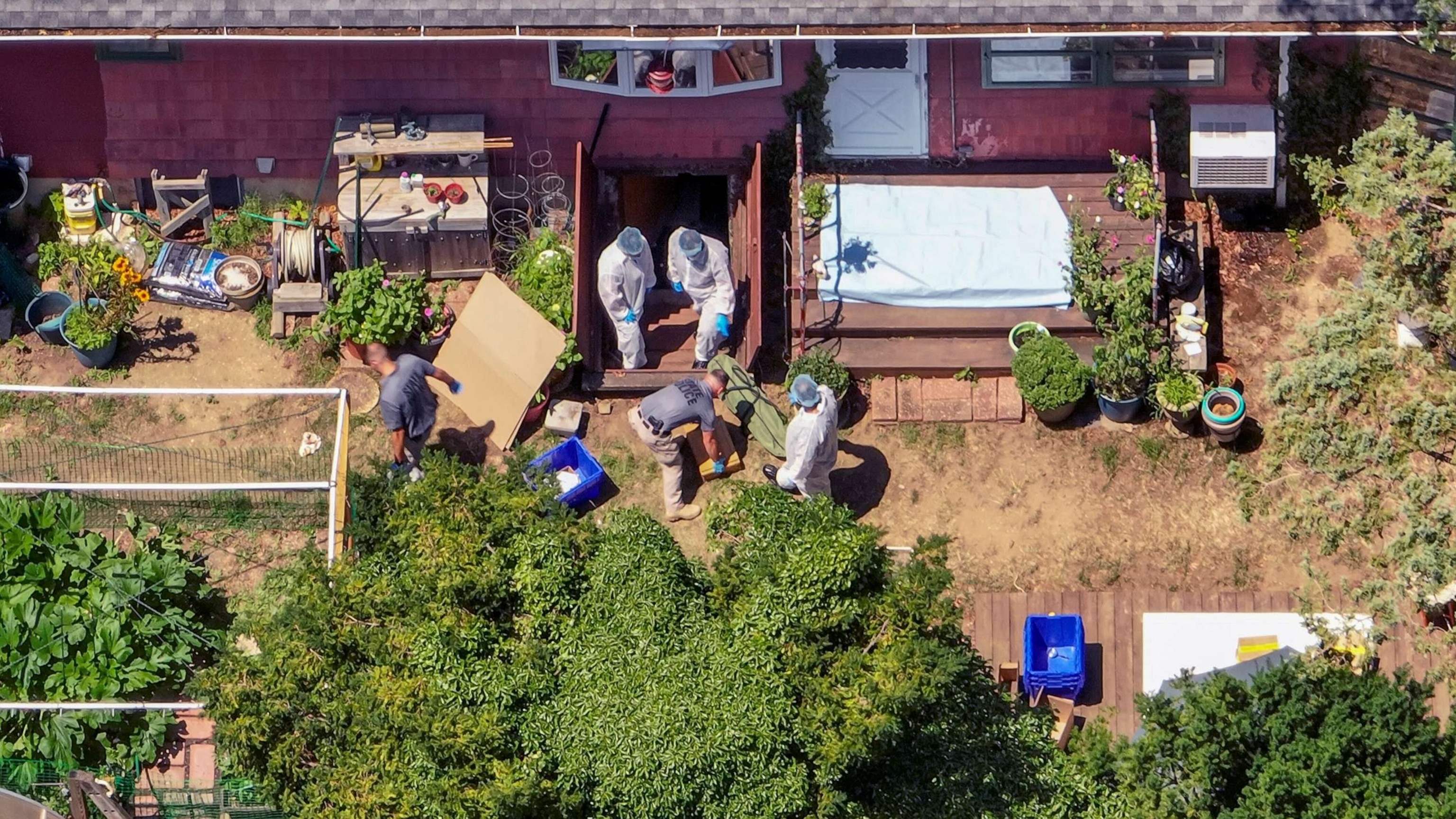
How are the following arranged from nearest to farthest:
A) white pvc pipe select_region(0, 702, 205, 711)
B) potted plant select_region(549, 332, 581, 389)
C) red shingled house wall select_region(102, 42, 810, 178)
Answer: white pvc pipe select_region(0, 702, 205, 711) → potted plant select_region(549, 332, 581, 389) → red shingled house wall select_region(102, 42, 810, 178)

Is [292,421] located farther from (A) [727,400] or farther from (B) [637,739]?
(B) [637,739]

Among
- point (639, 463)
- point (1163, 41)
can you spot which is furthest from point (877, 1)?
point (639, 463)

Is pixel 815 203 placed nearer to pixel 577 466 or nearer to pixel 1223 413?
pixel 577 466

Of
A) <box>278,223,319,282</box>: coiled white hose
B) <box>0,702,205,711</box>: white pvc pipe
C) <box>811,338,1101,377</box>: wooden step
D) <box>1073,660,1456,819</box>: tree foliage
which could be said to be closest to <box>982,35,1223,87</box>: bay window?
<box>811,338,1101,377</box>: wooden step

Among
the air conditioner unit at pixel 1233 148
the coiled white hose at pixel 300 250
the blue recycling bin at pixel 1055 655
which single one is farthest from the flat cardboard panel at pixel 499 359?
the air conditioner unit at pixel 1233 148

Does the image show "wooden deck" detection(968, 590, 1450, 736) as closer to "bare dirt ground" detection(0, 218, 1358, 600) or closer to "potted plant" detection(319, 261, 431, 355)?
"bare dirt ground" detection(0, 218, 1358, 600)

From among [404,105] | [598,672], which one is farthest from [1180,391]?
[404,105]
